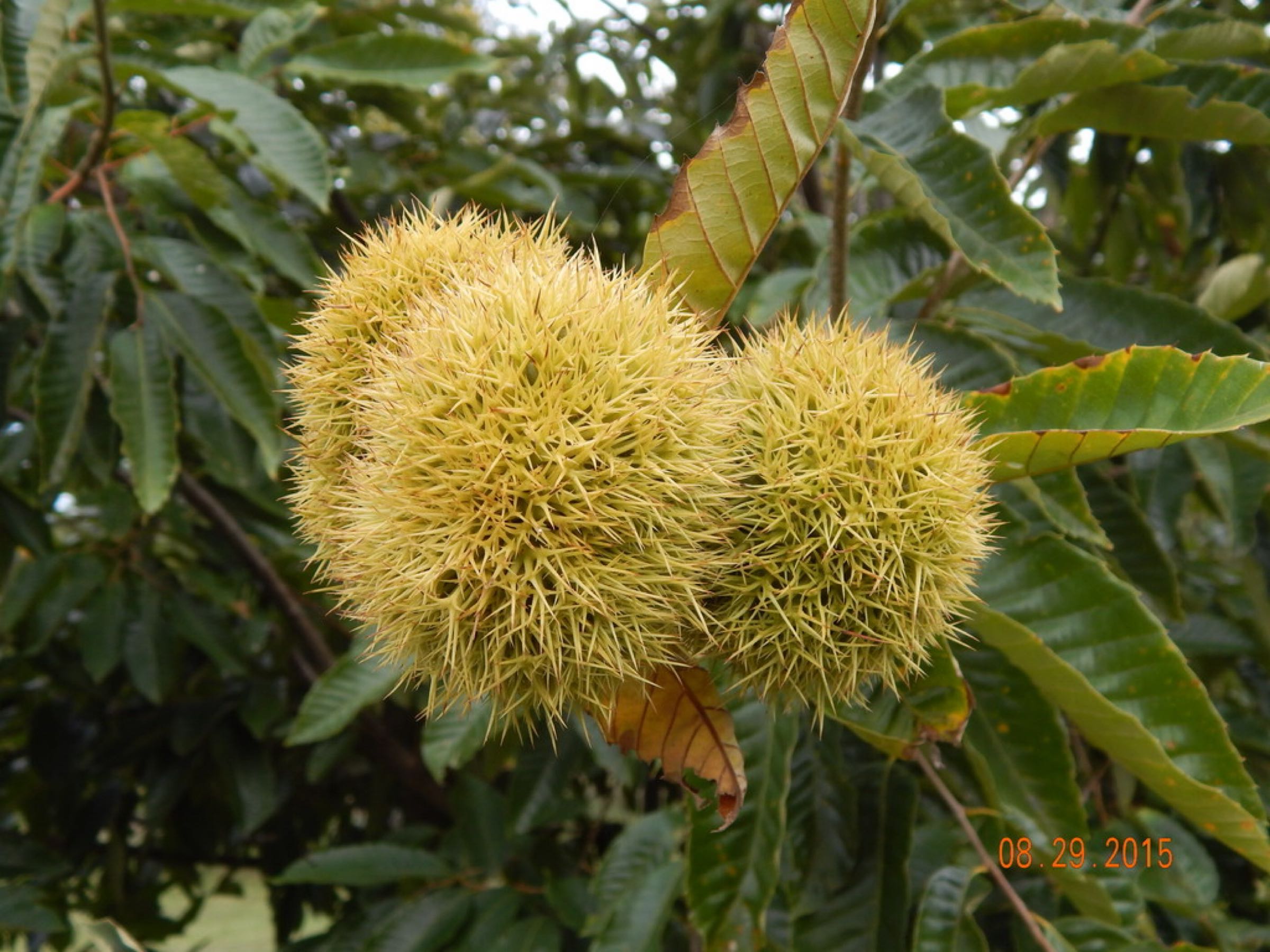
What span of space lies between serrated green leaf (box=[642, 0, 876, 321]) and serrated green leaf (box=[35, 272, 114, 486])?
3.50 feet

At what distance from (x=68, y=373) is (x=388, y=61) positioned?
2.90 ft

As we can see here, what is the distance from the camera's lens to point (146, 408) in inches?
59.7

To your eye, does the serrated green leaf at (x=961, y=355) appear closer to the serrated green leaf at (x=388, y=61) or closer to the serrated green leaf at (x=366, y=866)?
the serrated green leaf at (x=388, y=61)

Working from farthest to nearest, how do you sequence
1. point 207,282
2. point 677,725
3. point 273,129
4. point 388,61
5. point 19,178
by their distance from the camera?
1. point 388,61
2. point 207,282
3. point 273,129
4. point 19,178
5. point 677,725

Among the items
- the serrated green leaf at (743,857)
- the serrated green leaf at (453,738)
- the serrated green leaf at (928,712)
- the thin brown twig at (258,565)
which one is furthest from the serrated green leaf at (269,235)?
the serrated green leaf at (928,712)

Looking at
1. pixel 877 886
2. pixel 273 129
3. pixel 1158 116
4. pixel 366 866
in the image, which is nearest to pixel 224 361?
pixel 273 129

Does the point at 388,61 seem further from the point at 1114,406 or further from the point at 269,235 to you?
the point at 1114,406

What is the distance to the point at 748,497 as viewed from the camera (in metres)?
0.82

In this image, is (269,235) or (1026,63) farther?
(269,235)

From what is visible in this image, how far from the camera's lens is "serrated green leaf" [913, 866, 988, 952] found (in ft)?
3.88

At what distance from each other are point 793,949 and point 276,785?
1.43m

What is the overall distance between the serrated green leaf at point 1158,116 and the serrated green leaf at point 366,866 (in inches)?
62.4

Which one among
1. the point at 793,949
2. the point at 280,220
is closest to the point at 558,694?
the point at 793,949

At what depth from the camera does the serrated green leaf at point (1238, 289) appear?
62.0 inches
